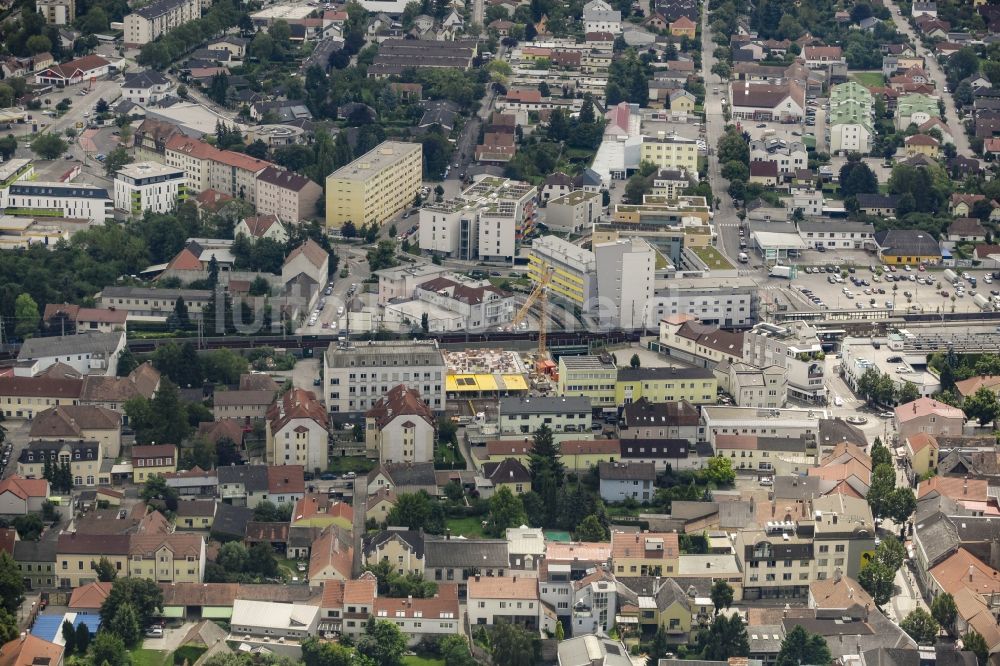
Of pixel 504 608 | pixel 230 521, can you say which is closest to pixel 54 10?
pixel 230 521

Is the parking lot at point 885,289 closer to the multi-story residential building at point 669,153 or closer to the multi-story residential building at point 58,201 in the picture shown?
the multi-story residential building at point 669,153

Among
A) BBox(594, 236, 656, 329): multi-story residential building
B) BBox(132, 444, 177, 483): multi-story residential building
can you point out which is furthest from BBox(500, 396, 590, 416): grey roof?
BBox(132, 444, 177, 483): multi-story residential building

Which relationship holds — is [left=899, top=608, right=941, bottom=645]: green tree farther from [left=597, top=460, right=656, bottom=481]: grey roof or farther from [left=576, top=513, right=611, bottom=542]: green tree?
[left=597, top=460, right=656, bottom=481]: grey roof

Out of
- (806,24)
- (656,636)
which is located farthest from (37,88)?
(656,636)

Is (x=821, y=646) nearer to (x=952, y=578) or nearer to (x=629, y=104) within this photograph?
(x=952, y=578)

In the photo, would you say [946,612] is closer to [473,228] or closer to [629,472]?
[629,472]

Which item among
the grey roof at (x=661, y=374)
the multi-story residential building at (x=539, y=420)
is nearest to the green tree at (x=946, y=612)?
the multi-story residential building at (x=539, y=420)
